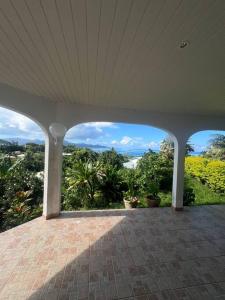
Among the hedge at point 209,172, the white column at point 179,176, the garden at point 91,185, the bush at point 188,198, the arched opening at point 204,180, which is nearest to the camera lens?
the garden at point 91,185

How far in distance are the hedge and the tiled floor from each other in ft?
12.0

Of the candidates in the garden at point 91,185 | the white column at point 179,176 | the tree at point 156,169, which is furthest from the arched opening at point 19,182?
the white column at point 179,176

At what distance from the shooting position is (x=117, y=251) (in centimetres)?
374

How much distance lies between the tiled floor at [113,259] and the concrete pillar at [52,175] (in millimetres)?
342

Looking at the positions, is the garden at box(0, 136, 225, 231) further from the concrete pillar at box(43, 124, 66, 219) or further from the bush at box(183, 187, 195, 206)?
the concrete pillar at box(43, 124, 66, 219)

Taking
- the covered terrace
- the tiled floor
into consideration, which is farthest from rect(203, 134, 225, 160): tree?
the tiled floor

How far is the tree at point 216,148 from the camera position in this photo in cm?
1353

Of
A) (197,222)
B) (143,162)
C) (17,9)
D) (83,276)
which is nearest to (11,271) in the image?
(83,276)

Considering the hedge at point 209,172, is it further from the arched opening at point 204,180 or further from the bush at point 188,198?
the bush at point 188,198

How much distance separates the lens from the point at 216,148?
14273 millimetres

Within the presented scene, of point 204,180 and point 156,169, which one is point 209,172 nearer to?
point 204,180

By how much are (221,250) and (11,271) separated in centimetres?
393

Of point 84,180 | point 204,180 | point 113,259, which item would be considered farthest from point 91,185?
point 204,180

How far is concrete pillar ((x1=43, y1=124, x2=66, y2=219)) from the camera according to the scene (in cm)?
512
